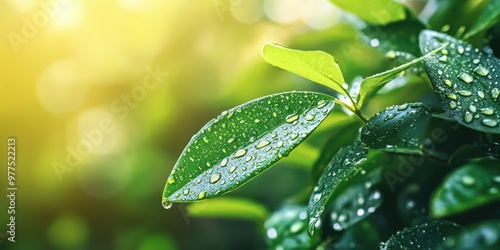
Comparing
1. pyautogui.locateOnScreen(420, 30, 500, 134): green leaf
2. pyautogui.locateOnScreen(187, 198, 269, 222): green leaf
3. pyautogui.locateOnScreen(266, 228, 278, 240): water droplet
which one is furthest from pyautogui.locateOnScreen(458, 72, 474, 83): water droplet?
pyautogui.locateOnScreen(187, 198, 269, 222): green leaf

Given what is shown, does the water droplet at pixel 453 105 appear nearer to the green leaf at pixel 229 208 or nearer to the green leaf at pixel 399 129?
the green leaf at pixel 399 129

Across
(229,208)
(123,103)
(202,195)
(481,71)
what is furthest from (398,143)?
(123,103)

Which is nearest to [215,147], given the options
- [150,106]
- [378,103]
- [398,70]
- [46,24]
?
[398,70]

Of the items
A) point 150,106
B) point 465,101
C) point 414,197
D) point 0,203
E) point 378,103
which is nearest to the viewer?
point 465,101

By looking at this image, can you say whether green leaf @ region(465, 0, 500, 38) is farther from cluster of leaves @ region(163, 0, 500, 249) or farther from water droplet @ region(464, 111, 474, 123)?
water droplet @ region(464, 111, 474, 123)

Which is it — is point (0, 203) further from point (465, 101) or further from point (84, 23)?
point (465, 101)

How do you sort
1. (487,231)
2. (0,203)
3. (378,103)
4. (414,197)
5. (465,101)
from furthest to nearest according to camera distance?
(0,203) → (378,103) → (414,197) → (465,101) → (487,231)

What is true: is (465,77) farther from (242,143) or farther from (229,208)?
(229,208)
